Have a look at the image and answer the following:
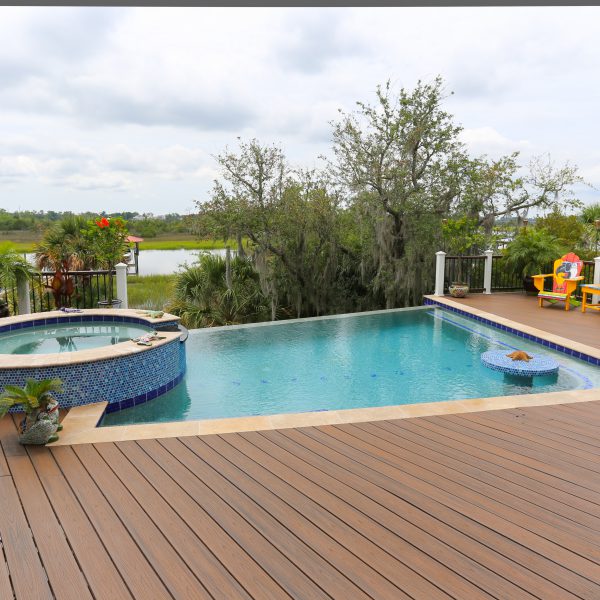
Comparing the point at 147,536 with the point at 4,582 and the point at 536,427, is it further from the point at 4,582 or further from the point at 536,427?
the point at 536,427

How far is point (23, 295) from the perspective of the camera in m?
7.86

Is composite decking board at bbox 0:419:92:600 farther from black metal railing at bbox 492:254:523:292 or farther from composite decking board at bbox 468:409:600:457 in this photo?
black metal railing at bbox 492:254:523:292

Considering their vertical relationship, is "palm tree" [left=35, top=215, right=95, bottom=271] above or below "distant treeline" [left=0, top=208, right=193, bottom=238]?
below

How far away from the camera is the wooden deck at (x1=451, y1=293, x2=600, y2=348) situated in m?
7.03

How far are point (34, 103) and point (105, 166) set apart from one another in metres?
2.68

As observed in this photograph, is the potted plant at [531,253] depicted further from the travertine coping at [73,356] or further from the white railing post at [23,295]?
the white railing post at [23,295]

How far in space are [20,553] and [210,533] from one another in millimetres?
819

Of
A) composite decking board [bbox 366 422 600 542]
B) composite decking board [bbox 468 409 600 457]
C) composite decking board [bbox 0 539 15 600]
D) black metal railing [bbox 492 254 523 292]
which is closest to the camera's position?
composite decking board [bbox 0 539 15 600]

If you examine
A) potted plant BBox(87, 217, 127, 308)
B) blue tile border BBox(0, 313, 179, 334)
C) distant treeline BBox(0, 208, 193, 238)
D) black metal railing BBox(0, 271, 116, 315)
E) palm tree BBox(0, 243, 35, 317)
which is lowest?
blue tile border BBox(0, 313, 179, 334)

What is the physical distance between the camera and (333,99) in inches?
432

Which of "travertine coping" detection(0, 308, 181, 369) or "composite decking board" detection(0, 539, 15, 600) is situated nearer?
"composite decking board" detection(0, 539, 15, 600)

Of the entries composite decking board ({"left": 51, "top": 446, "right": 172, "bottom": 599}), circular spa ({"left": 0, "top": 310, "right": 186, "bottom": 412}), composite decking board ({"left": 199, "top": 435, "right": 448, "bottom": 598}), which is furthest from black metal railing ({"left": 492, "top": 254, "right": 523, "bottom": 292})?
composite decking board ({"left": 51, "top": 446, "right": 172, "bottom": 599})

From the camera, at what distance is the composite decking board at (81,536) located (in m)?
2.00

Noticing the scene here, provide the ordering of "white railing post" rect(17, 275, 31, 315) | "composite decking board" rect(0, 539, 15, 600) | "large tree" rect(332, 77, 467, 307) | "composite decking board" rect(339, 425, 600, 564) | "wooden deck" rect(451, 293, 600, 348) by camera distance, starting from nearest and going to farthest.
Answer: "composite decking board" rect(0, 539, 15, 600) < "composite decking board" rect(339, 425, 600, 564) < "wooden deck" rect(451, 293, 600, 348) < "white railing post" rect(17, 275, 31, 315) < "large tree" rect(332, 77, 467, 307)
